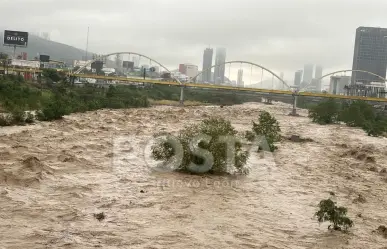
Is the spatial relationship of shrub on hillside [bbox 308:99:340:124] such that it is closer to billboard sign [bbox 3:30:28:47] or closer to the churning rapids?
the churning rapids

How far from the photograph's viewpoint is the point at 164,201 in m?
15.5

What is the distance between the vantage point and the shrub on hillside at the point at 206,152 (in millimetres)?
19953

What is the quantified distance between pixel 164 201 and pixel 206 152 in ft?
15.9

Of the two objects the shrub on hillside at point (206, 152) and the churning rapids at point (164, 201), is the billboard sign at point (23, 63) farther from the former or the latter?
the shrub on hillside at point (206, 152)

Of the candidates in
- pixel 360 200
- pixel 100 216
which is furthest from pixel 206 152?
pixel 100 216

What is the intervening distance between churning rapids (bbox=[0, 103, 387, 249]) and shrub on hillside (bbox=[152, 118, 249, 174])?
2.33 feet

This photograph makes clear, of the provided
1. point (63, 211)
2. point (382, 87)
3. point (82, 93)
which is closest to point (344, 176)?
point (63, 211)

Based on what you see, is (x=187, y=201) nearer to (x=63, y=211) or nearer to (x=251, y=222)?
(x=251, y=222)

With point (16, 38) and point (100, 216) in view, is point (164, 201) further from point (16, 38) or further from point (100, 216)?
point (16, 38)

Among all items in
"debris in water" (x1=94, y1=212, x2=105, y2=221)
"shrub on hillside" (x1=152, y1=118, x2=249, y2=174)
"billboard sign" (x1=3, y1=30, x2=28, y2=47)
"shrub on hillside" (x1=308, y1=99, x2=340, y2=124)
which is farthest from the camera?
"billboard sign" (x1=3, y1=30, x2=28, y2=47)

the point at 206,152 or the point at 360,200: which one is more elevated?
the point at 206,152

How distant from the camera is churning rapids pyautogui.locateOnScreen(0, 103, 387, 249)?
11945 mm

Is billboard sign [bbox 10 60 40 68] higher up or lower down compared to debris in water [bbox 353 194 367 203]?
higher up

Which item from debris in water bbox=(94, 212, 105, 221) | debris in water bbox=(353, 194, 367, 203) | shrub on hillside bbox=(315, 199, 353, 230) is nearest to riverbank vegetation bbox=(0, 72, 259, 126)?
debris in water bbox=(94, 212, 105, 221)
